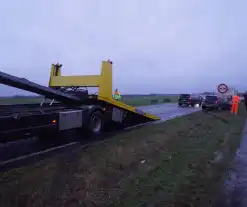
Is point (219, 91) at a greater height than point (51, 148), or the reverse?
point (219, 91)

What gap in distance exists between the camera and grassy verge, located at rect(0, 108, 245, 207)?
4438mm

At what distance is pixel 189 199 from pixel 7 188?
9.94 ft

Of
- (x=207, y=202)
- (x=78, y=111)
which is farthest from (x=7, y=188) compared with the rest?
(x=78, y=111)

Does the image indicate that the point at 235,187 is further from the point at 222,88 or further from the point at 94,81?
the point at 222,88

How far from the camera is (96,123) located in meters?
11.1

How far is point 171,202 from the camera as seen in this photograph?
436 cm

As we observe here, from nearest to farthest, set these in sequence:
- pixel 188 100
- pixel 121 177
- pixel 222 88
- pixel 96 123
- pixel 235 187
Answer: pixel 235 187 < pixel 121 177 < pixel 96 123 < pixel 222 88 < pixel 188 100

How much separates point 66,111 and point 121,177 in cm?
445

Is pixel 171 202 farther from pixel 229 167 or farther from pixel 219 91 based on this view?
pixel 219 91

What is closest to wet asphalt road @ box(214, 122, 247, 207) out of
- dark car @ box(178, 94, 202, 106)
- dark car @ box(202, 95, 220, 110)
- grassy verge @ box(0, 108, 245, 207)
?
grassy verge @ box(0, 108, 245, 207)

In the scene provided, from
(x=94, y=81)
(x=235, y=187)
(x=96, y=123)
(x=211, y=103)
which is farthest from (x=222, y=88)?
(x=235, y=187)

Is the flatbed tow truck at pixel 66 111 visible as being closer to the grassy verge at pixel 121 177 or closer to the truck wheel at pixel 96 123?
the truck wheel at pixel 96 123

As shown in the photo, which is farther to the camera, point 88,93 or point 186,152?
point 88,93

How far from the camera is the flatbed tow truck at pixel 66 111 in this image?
7.61 meters
